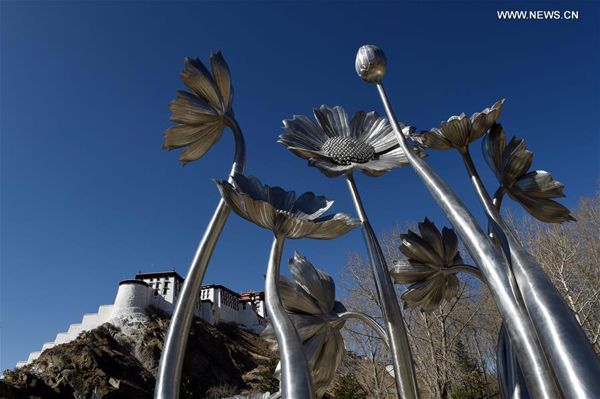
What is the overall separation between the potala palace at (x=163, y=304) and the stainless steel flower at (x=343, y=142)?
71.3ft

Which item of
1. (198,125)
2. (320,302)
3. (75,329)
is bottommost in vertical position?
(320,302)

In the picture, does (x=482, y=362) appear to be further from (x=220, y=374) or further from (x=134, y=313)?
(x=134, y=313)

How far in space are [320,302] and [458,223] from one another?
859mm

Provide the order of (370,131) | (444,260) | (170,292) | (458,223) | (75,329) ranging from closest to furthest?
1. (458,223)
2. (444,260)
3. (370,131)
4. (75,329)
5. (170,292)

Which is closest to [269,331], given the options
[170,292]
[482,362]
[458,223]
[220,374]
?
[458,223]

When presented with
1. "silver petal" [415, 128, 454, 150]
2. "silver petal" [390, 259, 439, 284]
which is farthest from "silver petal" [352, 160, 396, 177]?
"silver petal" [390, 259, 439, 284]

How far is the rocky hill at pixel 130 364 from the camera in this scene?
2162 centimetres

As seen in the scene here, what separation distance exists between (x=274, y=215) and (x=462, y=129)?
1.03 meters

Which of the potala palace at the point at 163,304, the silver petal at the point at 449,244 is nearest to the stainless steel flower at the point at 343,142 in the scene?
the silver petal at the point at 449,244

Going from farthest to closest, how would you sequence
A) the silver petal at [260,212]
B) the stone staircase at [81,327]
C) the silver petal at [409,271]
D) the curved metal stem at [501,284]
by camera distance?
1. the stone staircase at [81,327]
2. the silver petal at [409,271]
3. the silver petal at [260,212]
4. the curved metal stem at [501,284]

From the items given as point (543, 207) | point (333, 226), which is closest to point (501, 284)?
point (333, 226)

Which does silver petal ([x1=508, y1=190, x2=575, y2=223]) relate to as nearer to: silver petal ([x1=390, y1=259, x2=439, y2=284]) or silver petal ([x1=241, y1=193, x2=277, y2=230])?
silver petal ([x1=390, y1=259, x2=439, y2=284])

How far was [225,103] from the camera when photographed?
222 cm

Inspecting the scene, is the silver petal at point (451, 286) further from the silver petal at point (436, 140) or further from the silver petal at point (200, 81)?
the silver petal at point (200, 81)
